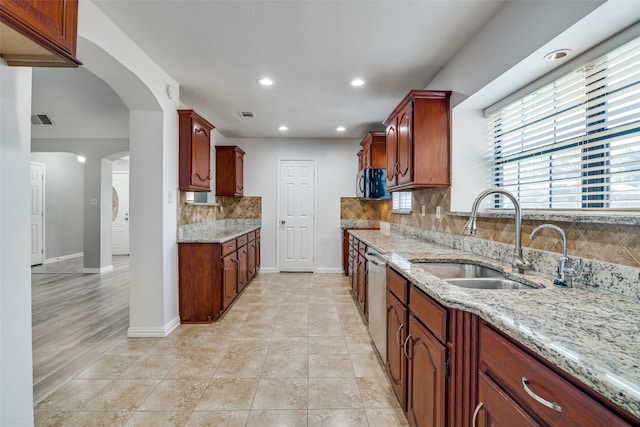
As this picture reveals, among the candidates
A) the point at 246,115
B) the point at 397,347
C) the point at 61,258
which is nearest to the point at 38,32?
the point at 397,347

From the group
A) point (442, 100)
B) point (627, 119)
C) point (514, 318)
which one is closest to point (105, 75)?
point (442, 100)

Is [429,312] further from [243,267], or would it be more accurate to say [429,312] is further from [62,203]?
[62,203]

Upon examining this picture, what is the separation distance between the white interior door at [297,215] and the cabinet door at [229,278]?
1.86 m

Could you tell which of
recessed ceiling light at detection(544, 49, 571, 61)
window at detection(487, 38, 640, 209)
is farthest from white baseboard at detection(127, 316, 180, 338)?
recessed ceiling light at detection(544, 49, 571, 61)

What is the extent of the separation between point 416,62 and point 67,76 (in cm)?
417

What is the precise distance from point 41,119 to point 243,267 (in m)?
4.35

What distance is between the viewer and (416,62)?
262cm

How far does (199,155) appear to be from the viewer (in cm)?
339

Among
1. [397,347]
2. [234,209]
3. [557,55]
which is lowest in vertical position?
[397,347]

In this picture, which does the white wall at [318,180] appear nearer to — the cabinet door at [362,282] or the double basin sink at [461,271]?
the cabinet door at [362,282]

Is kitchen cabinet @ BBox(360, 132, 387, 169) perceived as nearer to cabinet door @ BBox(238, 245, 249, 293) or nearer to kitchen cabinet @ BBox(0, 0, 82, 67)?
cabinet door @ BBox(238, 245, 249, 293)

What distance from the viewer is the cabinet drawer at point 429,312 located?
3.94ft

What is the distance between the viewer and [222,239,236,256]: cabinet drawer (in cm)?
329

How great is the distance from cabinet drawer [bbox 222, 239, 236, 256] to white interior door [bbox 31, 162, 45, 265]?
5289 mm
